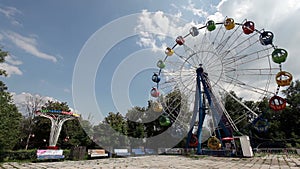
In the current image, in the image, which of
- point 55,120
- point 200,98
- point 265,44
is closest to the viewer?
point 265,44

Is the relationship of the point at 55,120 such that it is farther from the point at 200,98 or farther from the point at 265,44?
the point at 265,44

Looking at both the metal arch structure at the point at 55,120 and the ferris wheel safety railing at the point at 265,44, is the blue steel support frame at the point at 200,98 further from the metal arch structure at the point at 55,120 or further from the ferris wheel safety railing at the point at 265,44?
the metal arch structure at the point at 55,120

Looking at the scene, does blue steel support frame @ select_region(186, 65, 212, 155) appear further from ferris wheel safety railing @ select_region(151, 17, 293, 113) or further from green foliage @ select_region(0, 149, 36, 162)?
green foliage @ select_region(0, 149, 36, 162)

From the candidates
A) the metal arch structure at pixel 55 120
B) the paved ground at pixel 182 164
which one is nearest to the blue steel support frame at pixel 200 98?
Result: the paved ground at pixel 182 164

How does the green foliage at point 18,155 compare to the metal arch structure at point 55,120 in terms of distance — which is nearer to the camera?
the green foliage at point 18,155

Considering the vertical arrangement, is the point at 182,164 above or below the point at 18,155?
below

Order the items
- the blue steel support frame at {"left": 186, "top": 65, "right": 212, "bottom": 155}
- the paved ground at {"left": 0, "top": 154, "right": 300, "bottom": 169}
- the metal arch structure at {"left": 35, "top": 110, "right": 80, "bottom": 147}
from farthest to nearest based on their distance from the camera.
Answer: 1. the metal arch structure at {"left": 35, "top": 110, "right": 80, "bottom": 147}
2. the blue steel support frame at {"left": 186, "top": 65, "right": 212, "bottom": 155}
3. the paved ground at {"left": 0, "top": 154, "right": 300, "bottom": 169}

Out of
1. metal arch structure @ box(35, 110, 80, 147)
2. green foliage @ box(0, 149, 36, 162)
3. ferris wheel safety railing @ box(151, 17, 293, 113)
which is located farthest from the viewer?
metal arch structure @ box(35, 110, 80, 147)

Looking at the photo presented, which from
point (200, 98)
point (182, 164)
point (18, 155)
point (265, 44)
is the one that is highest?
point (265, 44)

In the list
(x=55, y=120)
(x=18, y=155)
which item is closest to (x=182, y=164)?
(x=18, y=155)

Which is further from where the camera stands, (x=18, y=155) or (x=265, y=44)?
(x=18, y=155)

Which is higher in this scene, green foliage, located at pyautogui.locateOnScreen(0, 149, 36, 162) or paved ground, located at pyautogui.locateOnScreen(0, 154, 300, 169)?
green foliage, located at pyautogui.locateOnScreen(0, 149, 36, 162)

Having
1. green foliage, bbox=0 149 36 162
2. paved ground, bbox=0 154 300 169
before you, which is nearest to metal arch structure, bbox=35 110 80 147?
green foliage, bbox=0 149 36 162

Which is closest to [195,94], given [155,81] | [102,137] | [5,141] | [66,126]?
[155,81]
